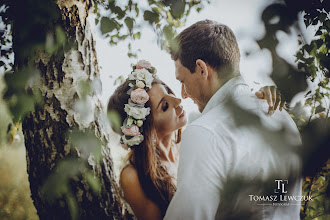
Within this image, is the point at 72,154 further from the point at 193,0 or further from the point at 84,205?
the point at 193,0

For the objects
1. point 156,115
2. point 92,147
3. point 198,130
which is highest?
point 156,115

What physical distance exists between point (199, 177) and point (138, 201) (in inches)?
46.8

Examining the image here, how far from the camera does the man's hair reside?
1932mm

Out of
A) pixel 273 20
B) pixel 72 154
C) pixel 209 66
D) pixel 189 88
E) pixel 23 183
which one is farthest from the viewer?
pixel 23 183

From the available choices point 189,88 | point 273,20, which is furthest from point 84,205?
point 189,88

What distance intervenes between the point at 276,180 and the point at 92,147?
547 mm

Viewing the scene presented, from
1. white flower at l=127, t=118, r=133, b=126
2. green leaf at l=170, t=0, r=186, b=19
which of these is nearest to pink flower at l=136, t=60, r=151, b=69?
white flower at l=127, t=118, r=133, b=126

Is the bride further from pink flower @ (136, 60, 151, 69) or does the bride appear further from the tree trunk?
the tree trunk

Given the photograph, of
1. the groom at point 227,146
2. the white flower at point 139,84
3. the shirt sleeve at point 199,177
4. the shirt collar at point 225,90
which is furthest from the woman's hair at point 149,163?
the shirt sleeve at point 199,177

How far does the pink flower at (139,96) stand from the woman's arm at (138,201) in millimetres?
753

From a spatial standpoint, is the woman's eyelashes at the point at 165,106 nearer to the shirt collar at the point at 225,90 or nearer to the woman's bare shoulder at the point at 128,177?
the woman's bare shoulder at the point at 128,177

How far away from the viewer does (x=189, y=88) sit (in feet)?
6.97

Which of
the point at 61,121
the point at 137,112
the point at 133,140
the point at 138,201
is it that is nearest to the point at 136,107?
the point at 137,112

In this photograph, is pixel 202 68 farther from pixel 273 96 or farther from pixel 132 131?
pixel 273 96
